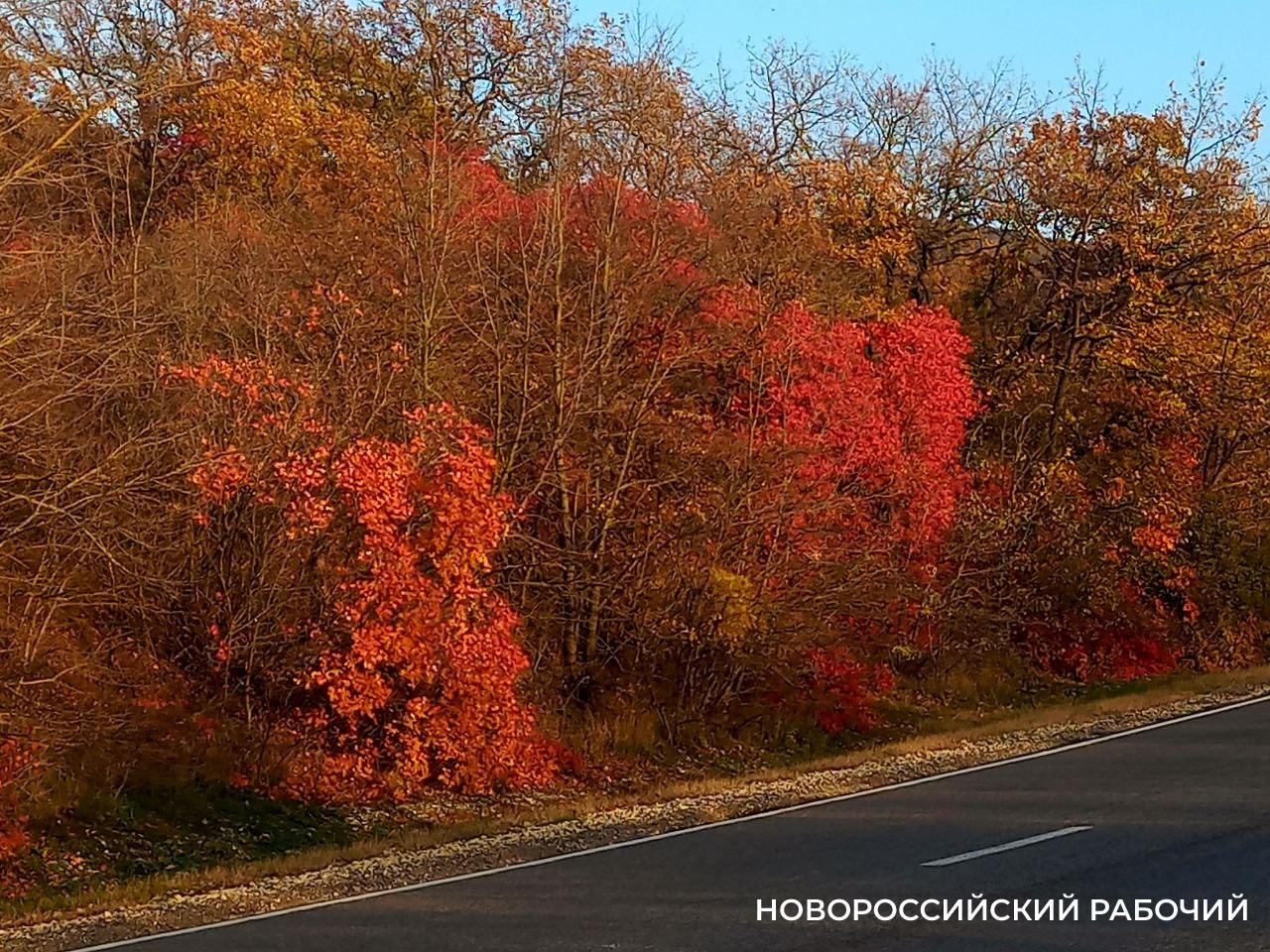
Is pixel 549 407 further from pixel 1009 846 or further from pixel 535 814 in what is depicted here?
pixel 1009 846

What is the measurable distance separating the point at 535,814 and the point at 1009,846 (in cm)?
590

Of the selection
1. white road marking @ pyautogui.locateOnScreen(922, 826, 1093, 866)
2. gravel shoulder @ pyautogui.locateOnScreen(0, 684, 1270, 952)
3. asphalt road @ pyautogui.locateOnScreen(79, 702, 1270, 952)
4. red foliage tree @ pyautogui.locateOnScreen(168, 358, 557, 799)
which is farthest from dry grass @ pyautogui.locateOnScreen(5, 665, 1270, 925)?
white road marking @ pyautogui.locateOnScreen(922, 826, 1093, 866)

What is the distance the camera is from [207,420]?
1658cm

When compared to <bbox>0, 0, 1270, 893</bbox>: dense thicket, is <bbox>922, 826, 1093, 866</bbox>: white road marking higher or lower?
lower

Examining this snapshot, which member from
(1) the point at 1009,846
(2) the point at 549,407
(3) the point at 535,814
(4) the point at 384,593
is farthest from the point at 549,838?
(2) the point at 549,407

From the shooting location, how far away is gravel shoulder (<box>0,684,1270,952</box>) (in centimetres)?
1055

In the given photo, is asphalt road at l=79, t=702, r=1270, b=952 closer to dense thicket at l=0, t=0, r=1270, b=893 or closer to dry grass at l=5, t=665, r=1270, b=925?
dry grass at l=5, t=665, r=1270, b=925

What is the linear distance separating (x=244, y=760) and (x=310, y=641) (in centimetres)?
167

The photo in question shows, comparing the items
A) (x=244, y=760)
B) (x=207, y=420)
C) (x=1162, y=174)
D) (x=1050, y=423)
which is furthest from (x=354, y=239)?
(x=1162, y=174)

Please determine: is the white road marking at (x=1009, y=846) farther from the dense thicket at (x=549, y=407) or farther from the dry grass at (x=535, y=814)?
the dense thicket at (x=549, y=407)

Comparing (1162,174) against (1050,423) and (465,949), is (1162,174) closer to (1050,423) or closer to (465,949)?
(1050,423)

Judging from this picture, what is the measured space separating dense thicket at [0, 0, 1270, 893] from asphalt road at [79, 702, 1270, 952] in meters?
6.20

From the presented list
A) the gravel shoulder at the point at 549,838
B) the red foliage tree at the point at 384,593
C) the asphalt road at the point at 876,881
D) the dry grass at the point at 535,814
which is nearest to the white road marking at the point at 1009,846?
the asphalt road at the point at 876,881

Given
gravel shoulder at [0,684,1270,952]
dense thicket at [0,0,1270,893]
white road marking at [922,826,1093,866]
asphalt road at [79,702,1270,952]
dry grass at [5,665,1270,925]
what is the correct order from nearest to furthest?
asphalt road at [79,702,1270,952] → gravel shoulder at [0,684,1270,952] → white road marking at [922,826,1093,866] → dry grass at [5,665,1270,925] → dense thicket at [0,0,1270,893]
